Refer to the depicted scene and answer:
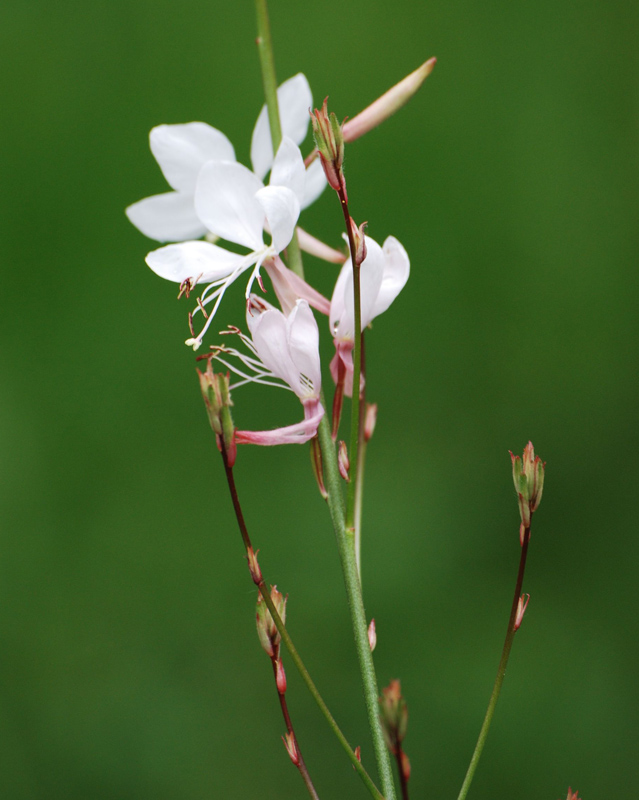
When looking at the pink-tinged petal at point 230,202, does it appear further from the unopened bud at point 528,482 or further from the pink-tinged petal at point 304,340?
the unopened bud at point 528,482

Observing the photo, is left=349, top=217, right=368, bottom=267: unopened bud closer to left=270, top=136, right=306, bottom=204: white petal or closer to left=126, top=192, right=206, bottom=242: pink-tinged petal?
left=270, top=136, right=306, bottom=204: white petal

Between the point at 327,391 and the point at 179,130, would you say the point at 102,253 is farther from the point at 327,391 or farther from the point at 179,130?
the point at 179,130

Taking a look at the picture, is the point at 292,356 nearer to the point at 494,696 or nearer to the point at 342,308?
the point at 342,308

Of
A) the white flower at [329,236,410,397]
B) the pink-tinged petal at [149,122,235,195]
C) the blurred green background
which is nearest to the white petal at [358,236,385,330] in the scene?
the white flower at [329,236,410,397]

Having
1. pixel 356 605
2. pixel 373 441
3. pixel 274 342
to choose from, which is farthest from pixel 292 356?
pixel 373 441

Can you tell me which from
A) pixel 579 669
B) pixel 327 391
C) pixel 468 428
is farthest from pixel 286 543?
pixel 579 669
